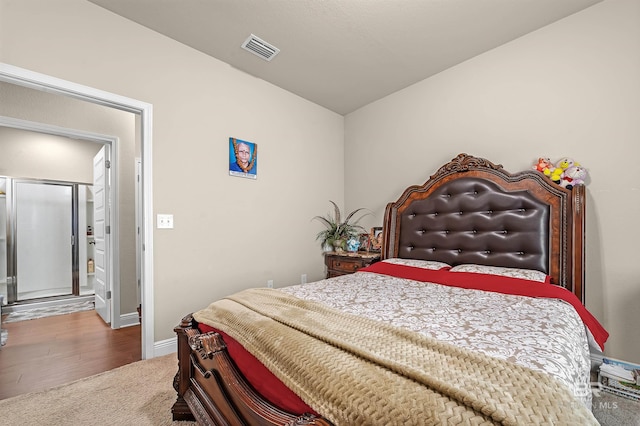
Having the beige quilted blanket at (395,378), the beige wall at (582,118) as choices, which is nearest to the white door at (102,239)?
the beige quilted blanket at (395,378)

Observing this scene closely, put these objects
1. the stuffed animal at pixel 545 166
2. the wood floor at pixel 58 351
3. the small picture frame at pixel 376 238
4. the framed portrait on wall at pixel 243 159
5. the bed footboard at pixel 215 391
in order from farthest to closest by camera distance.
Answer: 1. the small picture frame at pixel 376 238
2. the framed portrait on wall at pixel 243 159
3. the stuffed animal at pixel 545 166
4. the wood floor at pixel 58 351
5. the bed footboard at pixel 215 391

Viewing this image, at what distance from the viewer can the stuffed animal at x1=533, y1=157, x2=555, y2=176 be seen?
7.20 feet

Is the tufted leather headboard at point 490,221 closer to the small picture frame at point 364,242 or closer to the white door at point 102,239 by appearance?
the small picture frame at point 364,242

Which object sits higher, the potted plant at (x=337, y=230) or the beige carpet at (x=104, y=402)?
the potted plant at (x=337, y=230)

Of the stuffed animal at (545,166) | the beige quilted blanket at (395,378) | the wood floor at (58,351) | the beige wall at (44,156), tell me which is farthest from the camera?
the beige wall at (44,156)

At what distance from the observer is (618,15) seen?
198cm

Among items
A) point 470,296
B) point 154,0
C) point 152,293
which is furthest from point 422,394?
point 154,0

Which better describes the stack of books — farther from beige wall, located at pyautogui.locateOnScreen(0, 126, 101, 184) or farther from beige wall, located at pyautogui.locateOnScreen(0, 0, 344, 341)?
beige wall, located at pyautogui.locateOnScreen(0, 126, 101, 184)

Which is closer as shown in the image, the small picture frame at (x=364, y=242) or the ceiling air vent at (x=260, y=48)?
the ceiling air vent at (x=260, y=48)

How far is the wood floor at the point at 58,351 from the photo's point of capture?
6.70 feet

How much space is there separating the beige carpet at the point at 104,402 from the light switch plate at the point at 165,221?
1.12 metres

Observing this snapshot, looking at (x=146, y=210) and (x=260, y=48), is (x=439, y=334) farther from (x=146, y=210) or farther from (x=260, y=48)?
(x=260, y=48)

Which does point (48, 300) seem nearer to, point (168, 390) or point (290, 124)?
A: point (168, 390)

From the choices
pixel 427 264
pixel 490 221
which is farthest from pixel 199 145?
pixel 490 221
